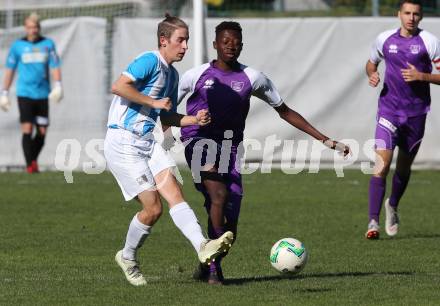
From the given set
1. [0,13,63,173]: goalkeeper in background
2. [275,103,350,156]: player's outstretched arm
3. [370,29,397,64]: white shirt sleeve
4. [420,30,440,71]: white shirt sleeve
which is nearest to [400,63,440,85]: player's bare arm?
[420,30,440,71]: white shirt sleeve

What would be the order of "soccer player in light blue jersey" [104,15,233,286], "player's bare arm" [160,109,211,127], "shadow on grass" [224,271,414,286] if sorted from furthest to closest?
"shadow on grass" [224,271,414,286]
"soccer player in light blue jersey" [104,15,233,286]
"player's bare arm" [160,109,211,127]

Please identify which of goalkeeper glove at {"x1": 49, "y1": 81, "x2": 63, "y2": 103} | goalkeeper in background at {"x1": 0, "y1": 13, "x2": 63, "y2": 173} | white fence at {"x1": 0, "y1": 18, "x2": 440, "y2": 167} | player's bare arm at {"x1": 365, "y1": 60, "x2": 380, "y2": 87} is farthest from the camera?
white fence at {"x1": 0, "y1": 18, "x2": 440, "y2": 167}

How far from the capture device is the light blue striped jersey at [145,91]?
778 centimetres

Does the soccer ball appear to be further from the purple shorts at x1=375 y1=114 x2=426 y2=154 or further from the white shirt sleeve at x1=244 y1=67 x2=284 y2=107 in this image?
the purple shorts at x1=375 y1=114 x2=426 y2=154

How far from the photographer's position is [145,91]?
25.8ft

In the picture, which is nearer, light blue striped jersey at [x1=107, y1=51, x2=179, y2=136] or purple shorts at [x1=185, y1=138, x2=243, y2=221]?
light blue striped jersey at [x1=107, y1=51, x2=179, y2=136]

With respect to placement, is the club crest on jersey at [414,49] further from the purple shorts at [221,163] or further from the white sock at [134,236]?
the white sock at [134,236]

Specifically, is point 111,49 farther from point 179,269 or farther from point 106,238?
point 179,269

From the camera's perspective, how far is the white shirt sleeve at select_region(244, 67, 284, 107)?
8.33 meters

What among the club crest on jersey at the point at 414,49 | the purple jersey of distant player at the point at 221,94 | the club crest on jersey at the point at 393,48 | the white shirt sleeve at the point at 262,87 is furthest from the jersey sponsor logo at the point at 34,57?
the white shirt sleeve at the point at 262,87

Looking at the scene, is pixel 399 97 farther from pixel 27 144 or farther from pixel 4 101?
pixel 4 101

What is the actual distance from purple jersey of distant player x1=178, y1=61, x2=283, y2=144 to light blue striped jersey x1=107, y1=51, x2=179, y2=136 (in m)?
0.35

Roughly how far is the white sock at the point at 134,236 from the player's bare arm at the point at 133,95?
90cm

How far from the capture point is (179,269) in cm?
876
